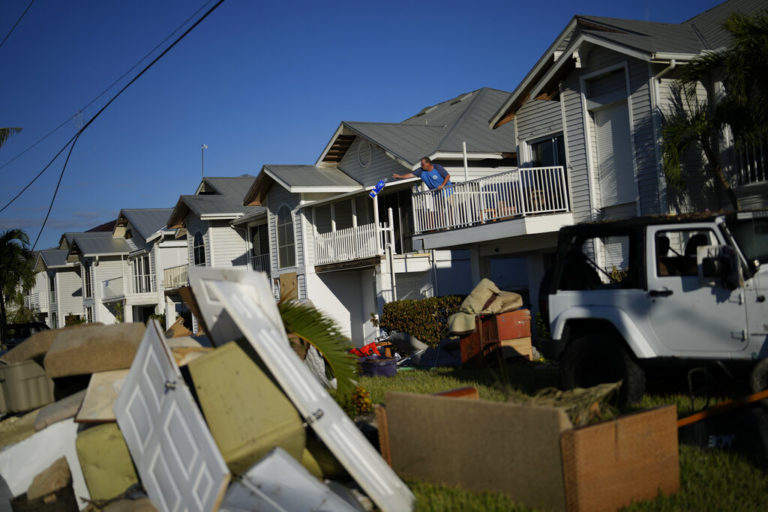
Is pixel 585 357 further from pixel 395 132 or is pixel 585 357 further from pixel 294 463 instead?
pixel 395 132

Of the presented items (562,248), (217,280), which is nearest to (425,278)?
(562,248)

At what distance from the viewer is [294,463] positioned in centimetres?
519

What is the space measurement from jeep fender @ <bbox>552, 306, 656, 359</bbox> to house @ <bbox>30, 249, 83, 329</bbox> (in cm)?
5191

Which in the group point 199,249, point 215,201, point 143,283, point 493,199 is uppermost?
point 215,201

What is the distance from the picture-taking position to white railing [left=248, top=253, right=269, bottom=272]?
104ft

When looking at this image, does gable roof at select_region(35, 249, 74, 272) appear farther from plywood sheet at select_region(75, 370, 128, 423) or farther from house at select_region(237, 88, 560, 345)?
plywood sheet at select_region(75, 370, 128, 423)

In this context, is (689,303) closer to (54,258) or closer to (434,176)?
(434,176)

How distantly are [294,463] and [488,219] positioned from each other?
43.2 feet

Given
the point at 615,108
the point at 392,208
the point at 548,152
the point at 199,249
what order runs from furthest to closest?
the point at 199,249
the point at 392,208
the point at 548,152
the point at 615,108

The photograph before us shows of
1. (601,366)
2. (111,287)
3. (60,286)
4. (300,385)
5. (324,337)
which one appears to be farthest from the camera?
(60,286)

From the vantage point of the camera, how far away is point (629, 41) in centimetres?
1531

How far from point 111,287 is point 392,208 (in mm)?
27872

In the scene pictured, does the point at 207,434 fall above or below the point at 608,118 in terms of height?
below

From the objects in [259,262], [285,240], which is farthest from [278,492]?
[259,262]
